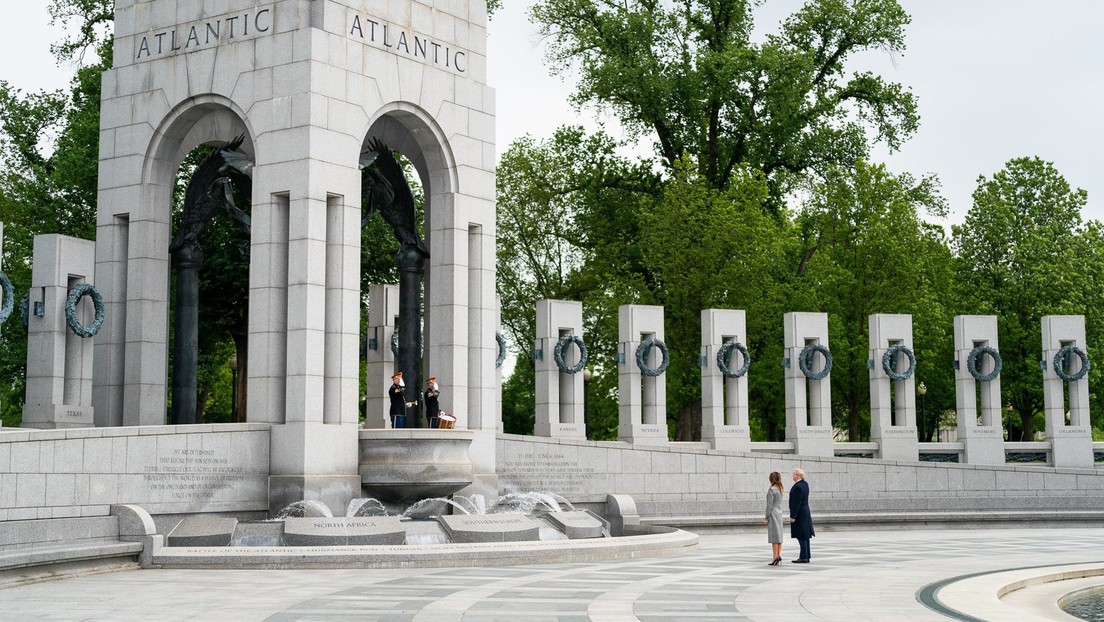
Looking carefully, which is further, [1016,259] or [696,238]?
[1016,259]

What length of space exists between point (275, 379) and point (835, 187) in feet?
101

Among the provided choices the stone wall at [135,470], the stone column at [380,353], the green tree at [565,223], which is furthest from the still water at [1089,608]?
the green tree at [565,223]

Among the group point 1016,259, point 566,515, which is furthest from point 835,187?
point 566,515

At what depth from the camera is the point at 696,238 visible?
151 feet

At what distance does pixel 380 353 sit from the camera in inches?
1309

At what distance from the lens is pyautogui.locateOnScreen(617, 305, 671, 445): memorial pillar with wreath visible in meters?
32.8

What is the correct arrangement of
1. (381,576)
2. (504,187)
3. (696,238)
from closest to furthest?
(381,576) < (696,238) < (504,187)

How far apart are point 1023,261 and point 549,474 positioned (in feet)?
93.5

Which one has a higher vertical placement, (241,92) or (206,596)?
(241,92)

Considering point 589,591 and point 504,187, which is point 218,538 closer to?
point 589,591

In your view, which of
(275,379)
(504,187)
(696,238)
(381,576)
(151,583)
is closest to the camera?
(151,583)

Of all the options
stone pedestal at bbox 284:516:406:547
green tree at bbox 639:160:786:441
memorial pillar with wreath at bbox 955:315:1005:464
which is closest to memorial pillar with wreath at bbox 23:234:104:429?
stone pedestal at bbox 284:516:406:547

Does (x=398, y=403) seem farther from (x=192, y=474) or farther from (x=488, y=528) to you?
(x=488, y=528)

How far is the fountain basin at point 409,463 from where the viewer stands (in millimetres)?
24406
